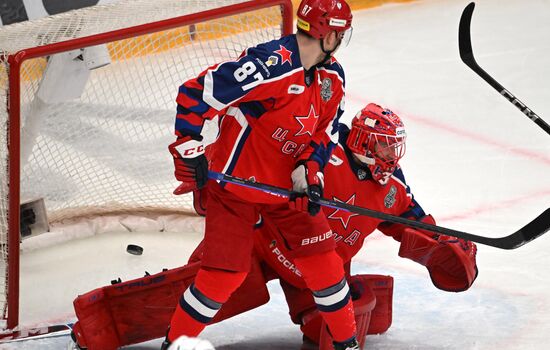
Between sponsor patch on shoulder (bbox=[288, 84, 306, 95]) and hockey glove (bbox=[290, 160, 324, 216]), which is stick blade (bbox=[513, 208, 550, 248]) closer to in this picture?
hockey glove (bbox=[290, 160, 324, 216])

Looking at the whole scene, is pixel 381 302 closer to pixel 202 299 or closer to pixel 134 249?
pixel 202 299

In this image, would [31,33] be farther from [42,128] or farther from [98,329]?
[98,329]

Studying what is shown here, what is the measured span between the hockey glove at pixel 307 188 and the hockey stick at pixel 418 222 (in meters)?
0.02

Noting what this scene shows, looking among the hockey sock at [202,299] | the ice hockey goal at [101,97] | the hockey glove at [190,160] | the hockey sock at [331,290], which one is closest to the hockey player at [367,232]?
the hockey sock at [331,290]

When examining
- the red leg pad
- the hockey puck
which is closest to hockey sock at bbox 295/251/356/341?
the red leg pad

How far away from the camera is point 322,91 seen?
2723 mm

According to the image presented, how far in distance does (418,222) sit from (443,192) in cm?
137

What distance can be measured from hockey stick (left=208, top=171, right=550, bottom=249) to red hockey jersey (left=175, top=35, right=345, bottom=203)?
0.14 feet

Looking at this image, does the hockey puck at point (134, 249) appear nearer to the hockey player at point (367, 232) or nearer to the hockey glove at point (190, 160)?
the hockey player at point (367, 232)

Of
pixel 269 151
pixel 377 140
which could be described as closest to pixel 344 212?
pixel 377 140

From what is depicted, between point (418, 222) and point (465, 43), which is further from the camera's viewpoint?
point (465, 43)

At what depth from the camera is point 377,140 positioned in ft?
9.41

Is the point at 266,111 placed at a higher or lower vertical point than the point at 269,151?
higher

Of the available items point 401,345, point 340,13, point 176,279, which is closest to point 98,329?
point 176,279
